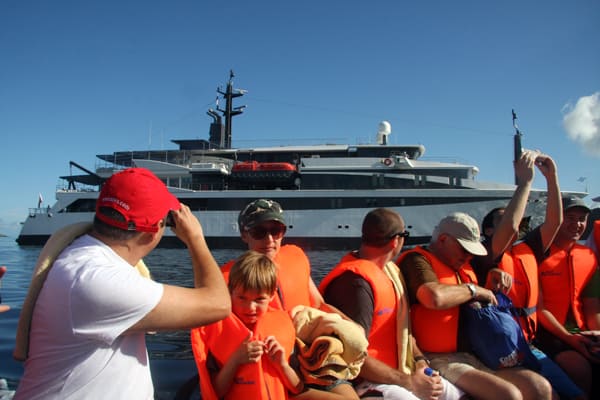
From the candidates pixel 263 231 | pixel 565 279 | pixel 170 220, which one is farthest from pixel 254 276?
pixel 565 279

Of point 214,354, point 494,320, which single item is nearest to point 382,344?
point 494,320

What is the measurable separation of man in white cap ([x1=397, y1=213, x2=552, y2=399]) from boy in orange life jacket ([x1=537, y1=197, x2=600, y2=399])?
0.68 meters

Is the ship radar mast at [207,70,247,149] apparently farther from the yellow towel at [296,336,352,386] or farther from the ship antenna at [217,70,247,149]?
the yellow towel at [296,336,352,386]

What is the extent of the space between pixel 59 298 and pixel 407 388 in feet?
5.80

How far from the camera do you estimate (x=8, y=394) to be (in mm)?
2406

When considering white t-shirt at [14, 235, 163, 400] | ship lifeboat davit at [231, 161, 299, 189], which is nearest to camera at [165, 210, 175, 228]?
white t-shirt at [14, 235, 163, 400]

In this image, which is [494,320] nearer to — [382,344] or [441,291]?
[441,291]

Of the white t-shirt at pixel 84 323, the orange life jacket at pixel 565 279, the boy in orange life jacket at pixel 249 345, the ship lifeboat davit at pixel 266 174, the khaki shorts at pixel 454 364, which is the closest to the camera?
the white t-shirt at pixel 84 323

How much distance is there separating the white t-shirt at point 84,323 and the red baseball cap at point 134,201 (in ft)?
0.40

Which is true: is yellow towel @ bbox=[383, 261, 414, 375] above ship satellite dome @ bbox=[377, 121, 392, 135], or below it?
below

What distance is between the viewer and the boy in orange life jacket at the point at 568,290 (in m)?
2.81

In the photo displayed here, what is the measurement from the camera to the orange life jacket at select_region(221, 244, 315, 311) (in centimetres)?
218

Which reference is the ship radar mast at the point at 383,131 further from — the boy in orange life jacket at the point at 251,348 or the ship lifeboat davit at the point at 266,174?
the boy in orange life jacket at the point at 251,348

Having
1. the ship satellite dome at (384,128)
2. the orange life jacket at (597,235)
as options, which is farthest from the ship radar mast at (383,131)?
the orange life jacket at (597,235)
